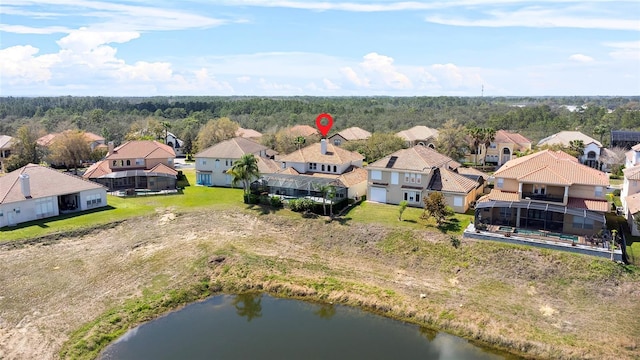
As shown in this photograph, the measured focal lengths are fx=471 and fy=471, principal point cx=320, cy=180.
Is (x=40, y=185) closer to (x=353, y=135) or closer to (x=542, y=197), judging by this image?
(x=542, y=197)

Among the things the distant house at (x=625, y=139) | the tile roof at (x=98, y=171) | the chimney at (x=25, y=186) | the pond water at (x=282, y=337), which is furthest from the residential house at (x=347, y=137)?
the pond water at (x=282, y=337)

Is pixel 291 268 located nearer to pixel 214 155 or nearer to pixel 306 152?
pixel 306 152

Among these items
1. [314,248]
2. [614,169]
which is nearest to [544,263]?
[314,248]

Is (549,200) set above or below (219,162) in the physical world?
below

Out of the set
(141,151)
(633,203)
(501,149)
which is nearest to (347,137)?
(501,149)

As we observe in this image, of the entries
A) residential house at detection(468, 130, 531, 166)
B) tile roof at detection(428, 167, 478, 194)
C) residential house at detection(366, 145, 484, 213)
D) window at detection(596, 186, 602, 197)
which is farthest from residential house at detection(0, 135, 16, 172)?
window at detection(596, 186, 602, 197)

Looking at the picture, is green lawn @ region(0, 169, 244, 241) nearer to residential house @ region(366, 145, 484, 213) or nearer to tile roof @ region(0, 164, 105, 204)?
tile roof @ region(0, 164, 105, 204)
